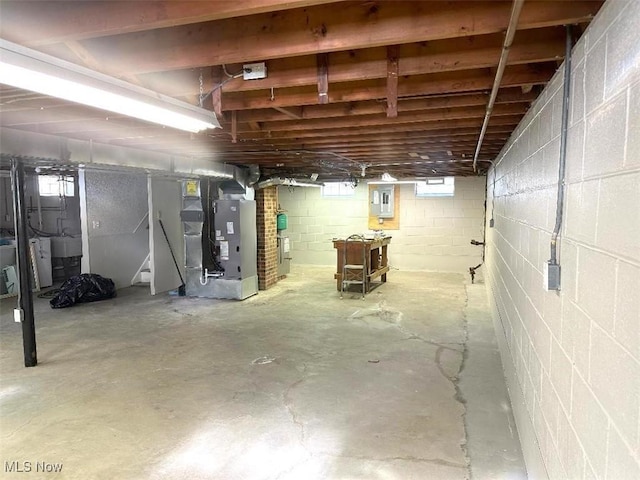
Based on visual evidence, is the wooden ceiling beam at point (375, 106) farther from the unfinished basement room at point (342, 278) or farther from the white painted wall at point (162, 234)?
the white painted wall at point (162, 234)

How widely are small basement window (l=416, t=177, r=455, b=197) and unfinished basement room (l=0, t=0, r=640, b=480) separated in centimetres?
278

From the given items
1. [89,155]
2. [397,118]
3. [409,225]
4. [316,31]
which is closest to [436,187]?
[409,225]

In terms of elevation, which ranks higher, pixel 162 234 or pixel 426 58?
pixel 426 58

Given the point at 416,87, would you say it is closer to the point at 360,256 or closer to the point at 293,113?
the point at 293,113

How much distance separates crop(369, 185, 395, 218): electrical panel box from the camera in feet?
31.7

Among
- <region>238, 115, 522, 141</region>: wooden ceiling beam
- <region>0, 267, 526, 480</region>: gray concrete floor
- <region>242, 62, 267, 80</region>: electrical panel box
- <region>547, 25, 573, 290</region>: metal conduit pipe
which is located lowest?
<region>0, 267, 526, 480</region>: gray concrete floor

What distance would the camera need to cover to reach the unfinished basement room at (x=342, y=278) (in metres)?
1.46

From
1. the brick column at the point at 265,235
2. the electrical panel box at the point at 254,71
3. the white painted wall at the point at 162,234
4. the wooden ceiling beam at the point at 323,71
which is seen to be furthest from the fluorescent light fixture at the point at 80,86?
the brick column at the point at 265,235

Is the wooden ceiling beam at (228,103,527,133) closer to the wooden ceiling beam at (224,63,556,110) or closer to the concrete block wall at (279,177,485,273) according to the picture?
the wooden ceiling beam at (224,63,556,110)

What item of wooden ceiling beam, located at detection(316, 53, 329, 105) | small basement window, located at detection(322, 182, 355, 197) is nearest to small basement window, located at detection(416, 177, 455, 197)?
small basement window, located at detection(322, 182, 355, 197)

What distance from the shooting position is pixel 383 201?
966 cm

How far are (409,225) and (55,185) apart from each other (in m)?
7.85

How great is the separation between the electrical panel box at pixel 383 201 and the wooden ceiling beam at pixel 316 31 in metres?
7.84

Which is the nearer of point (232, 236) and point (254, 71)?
point (254, 71)
